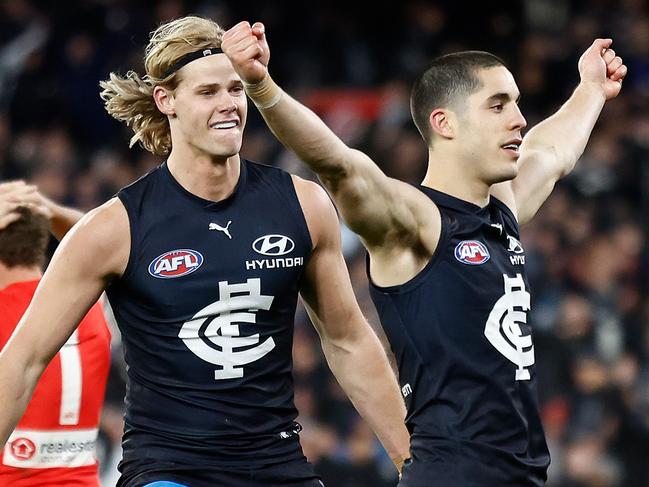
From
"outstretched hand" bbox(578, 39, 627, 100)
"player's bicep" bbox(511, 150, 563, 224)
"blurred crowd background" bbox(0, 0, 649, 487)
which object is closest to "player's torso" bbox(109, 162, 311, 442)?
"player's bicep" bbox(511, 150, 563, 224)

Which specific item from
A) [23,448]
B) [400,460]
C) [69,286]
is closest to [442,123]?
Result: [400,460]

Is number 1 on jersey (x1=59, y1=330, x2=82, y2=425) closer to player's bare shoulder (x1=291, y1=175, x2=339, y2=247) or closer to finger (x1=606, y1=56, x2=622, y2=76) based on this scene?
player's bare shoulder (x1=291, y1=175, x2=339, y2=247)

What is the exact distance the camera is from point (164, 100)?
518 centimetres

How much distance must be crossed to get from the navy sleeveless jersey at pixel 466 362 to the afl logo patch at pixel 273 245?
0.45 meters

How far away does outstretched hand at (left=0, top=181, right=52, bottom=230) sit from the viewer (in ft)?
17.4

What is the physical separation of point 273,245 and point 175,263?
1.20 ft

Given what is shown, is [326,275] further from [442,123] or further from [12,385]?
[12,385]

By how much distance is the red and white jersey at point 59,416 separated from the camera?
528 centimetres

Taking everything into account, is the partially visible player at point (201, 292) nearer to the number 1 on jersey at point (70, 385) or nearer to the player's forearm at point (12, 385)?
the player's forearm at point (12, 385)

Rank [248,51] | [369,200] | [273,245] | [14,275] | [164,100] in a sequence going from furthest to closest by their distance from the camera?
1. [14,275]
2. [164,100]
3. [273,245]
4. [369,200]
5. [248,51]

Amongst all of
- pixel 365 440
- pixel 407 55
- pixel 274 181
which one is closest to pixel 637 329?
pixel 365 440

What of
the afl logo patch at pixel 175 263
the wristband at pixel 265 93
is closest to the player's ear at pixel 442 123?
the wristband at pixel 265 93

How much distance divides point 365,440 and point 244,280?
4.85m

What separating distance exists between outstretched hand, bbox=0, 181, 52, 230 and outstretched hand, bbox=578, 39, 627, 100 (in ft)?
7.77
